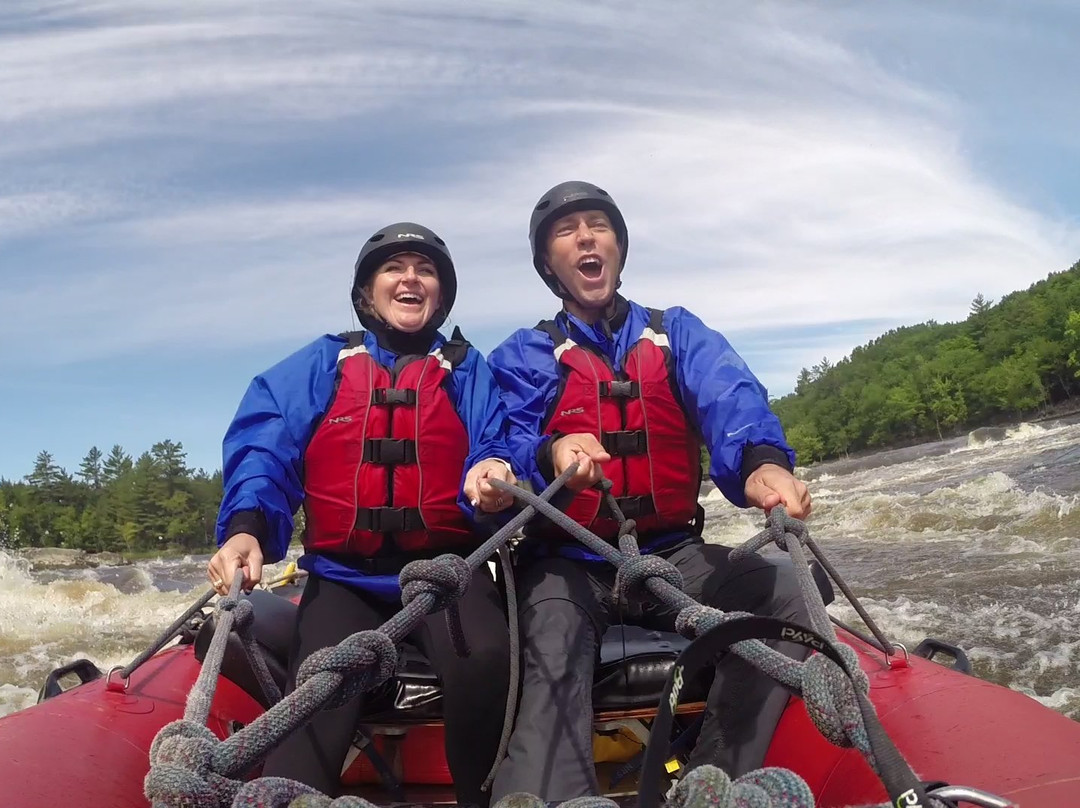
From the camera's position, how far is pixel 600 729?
2.03 meters

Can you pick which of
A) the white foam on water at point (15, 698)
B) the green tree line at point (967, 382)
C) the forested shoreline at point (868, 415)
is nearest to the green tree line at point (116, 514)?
the forested shoreline at point (868, 415)

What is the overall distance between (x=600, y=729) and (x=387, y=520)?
78 cm

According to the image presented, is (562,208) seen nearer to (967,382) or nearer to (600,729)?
(600,729)

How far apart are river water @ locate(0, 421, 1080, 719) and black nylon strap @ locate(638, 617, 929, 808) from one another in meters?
2.96

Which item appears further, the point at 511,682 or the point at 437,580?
the point at 511,682

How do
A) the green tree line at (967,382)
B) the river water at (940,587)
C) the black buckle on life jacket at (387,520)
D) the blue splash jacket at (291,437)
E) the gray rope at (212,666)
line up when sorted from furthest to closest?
the green tree line at (967,382), the river water at (940,587), the black buckle on life jacket at (387,520), the blue splash jacket at (291,437), the gray rope at (212,666)

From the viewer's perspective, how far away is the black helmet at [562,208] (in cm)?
269

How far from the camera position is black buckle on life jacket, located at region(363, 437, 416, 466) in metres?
2.29

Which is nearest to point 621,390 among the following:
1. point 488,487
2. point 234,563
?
point 488,487

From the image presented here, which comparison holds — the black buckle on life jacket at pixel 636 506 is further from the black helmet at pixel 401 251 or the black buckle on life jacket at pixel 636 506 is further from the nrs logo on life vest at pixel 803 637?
the nrs logo on life vest at pixel 803 637

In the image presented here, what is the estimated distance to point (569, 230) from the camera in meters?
2.71

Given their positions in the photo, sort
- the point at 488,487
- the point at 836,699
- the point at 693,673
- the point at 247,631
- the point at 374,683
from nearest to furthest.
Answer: the point at 693,673
the point at 836,699
the point at 374,683
the point at 247,631
the point at 488,487

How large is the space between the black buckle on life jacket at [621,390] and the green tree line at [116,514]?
5803 centimetres

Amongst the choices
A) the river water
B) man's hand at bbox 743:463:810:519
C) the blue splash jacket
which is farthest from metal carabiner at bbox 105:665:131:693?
the river water
